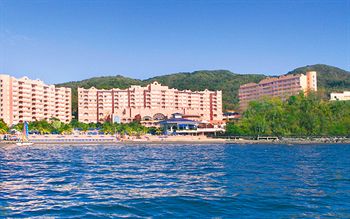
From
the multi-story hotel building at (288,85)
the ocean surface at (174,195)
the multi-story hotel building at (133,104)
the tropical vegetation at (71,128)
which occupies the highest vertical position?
the multi-story hotel building at (288,85)

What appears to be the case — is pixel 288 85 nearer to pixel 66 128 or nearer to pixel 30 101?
pixel 66 128

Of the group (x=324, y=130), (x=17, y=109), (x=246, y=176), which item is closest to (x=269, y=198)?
(x=246, y=176)

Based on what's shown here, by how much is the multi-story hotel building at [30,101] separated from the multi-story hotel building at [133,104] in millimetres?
6766

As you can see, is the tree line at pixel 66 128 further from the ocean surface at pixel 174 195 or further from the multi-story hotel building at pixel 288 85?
the ocean surface at pixel 174 195

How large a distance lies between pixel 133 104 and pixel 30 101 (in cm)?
4005

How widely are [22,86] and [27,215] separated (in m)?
135

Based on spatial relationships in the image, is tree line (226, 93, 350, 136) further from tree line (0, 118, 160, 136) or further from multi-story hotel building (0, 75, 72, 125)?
multi-story hotel building (0, 75, 72, 125)

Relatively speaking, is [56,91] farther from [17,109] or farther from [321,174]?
[321,174]

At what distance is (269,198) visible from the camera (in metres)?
20.4

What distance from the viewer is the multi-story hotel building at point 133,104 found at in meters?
160

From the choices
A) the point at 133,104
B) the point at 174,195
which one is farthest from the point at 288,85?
the point at 174,195

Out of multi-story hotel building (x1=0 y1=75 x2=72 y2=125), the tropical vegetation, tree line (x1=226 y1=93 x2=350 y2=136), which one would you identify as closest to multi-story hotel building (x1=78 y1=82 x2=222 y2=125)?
multi-story hotel building (x1=0 y1=75 x2=72 y2=125)

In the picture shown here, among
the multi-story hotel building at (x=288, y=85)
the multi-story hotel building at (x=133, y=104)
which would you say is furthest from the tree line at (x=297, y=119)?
the multi-story hotel building at (x=288, y=85)

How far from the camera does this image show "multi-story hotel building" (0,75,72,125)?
447 ft
